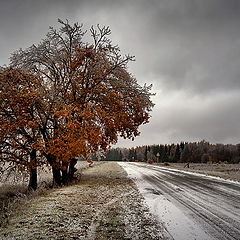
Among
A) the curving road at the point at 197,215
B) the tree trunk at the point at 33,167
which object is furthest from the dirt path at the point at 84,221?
the tree trunk at the point at 33,167

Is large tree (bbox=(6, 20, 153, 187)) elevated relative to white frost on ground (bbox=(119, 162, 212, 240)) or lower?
elevated

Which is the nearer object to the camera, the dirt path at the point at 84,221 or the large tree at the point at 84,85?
the dirt path at the point at 84,221

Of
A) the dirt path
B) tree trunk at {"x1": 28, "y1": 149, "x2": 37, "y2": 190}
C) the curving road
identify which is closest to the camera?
the dirt path

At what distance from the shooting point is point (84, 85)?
1769 cm

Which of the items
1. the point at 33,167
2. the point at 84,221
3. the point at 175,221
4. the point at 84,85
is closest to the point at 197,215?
the point at 175,221

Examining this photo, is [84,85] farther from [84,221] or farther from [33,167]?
[84,221]

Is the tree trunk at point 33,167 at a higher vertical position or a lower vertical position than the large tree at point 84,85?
lower

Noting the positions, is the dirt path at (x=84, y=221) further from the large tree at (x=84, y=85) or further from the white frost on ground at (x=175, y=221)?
the large tree at (x=84, y=85)

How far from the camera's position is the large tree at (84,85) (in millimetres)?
14992

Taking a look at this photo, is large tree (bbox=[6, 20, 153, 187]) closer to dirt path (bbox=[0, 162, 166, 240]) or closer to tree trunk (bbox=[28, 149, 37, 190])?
tree trunk (bbox=[28, 149, 37, 190])

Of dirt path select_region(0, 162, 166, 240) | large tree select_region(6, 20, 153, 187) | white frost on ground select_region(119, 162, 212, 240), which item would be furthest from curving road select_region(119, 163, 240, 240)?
large tree select_region(6, 20, 153, 187)

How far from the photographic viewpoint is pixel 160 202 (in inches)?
342

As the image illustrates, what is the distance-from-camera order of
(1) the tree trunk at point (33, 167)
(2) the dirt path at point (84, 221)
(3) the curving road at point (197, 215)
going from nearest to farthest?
(2) the dirt path at point (84, 221) < (3) the curving road at point (197, 215) < (1) the tree trunk at point (33, 167)

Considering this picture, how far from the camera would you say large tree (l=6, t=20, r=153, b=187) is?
1499 cm
